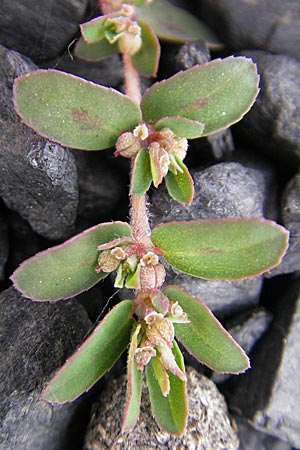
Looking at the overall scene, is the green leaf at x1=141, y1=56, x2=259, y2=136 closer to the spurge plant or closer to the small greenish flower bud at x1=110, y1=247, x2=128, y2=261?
the spurge plant

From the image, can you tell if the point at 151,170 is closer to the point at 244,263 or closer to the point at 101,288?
the point at 244,263

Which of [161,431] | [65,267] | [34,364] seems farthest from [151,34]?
[161,431]

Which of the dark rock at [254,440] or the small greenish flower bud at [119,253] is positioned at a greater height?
the small greenish flower bud at [119,253]

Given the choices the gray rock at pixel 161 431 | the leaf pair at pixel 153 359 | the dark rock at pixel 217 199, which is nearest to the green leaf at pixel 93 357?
the leaf pair at pixel 153 359

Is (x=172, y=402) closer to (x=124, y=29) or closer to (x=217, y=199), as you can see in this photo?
(x=217, y=199)

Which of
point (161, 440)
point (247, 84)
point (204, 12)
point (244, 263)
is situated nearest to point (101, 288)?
point (161, 440)

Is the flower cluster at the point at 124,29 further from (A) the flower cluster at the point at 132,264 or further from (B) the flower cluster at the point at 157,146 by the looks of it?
(A) the flower cluster at the point at 132,264
